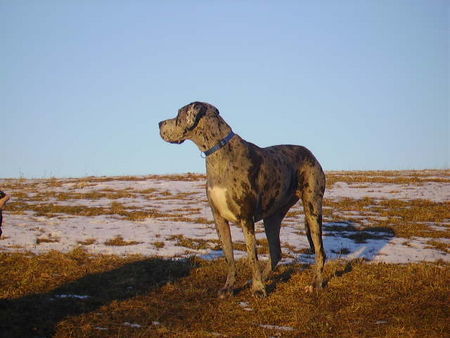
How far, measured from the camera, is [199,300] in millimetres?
7840

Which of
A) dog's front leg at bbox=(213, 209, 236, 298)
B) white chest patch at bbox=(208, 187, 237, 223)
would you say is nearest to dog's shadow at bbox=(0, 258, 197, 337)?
dog's front leg at bbox=(213, 209, 236, 298)

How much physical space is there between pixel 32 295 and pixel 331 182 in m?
23.0

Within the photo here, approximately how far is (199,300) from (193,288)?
1.97 feet

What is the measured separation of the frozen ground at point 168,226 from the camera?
1215cm

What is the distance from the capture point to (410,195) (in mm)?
23281

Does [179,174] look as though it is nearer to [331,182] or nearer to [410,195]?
[331,182]

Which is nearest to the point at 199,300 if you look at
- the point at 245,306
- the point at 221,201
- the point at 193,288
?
the point at 193,288

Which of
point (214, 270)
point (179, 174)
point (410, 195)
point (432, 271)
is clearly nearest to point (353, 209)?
point (410, 195)

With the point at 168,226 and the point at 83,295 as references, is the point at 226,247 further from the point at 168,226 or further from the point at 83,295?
the point at 168,226

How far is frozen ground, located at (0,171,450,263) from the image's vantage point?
39.9ft

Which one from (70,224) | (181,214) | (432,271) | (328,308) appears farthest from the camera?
(181,214)

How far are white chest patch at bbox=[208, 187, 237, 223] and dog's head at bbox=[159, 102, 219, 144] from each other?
3.37 feet

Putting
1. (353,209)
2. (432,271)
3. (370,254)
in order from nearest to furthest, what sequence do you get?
(432,271), (370,254), (353,209)

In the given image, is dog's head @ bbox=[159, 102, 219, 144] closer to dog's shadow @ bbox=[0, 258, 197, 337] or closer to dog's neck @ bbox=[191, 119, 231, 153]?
dog's neck @ bbox=[191, 119, 231, 153]
